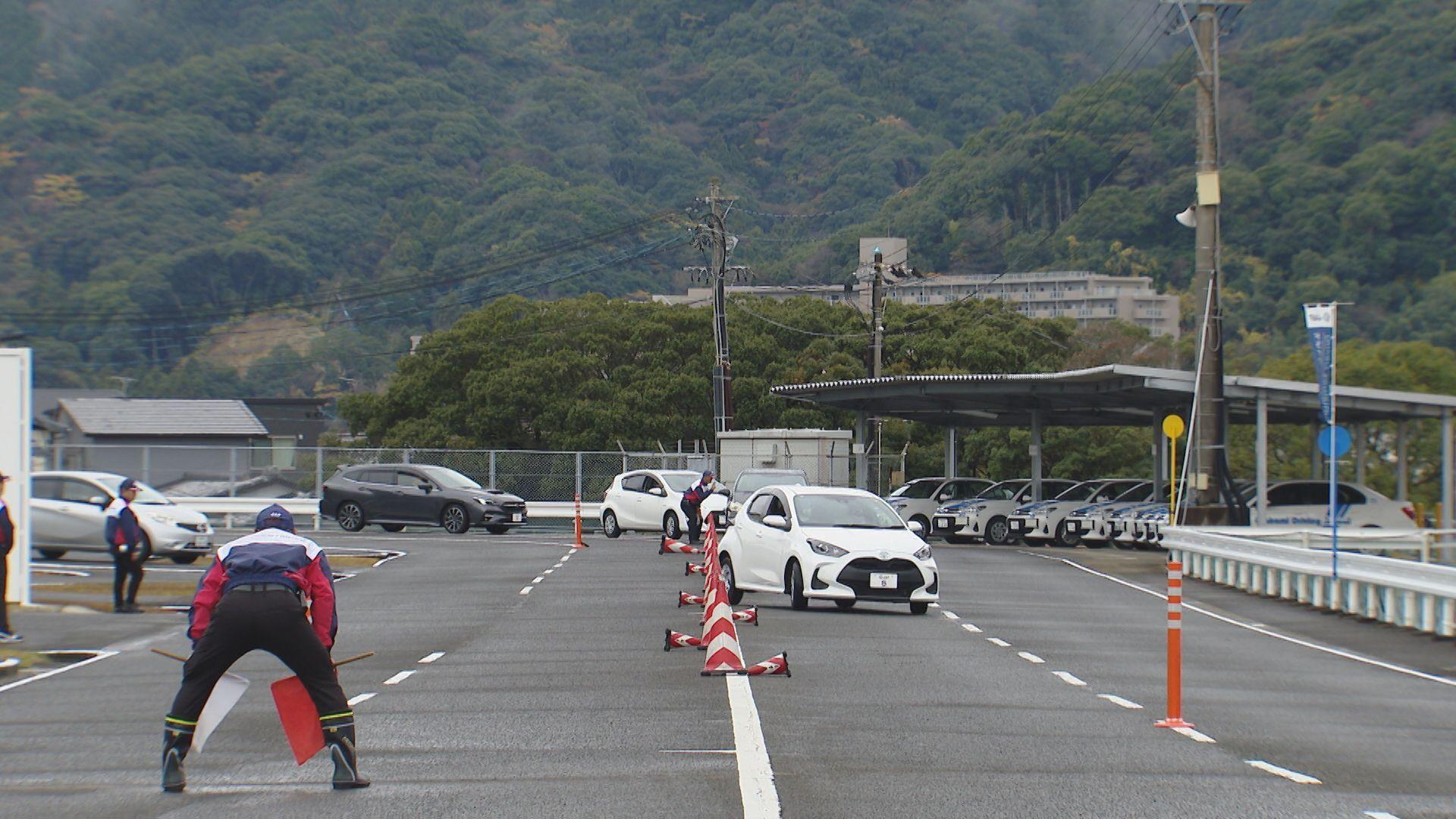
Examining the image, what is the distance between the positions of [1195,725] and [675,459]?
38721mm

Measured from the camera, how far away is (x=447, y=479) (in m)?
39.5

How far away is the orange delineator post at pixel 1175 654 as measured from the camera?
10.9 meters

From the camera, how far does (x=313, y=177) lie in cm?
17288

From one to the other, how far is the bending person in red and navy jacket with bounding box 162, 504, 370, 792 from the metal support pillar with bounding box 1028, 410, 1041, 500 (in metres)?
33.8

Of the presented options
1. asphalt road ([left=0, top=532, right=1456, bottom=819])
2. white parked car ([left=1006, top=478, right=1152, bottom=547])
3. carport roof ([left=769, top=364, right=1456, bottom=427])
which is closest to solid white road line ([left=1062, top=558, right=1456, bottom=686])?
asphalt road ([left=0, top=532, right=1456, bottom=819])

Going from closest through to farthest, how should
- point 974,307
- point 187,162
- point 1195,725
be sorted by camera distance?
point 1195,725 < point 974,307 < point 187,162

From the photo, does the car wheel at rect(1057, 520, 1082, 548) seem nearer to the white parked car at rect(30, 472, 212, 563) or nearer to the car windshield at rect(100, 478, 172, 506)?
the white parked car at rect(30, 472, 212, 563)

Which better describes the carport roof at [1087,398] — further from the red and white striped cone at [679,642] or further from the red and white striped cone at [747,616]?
the red and white striped cone at [679,642]

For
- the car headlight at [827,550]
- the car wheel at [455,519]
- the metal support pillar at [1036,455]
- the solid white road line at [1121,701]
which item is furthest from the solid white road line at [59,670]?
the metal support pillar at [1036,455]

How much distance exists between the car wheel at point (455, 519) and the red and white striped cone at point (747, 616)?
70.5 feet

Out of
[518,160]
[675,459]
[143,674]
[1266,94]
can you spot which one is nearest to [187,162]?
[518,160]

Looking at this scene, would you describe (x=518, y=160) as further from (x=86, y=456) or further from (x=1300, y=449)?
(x=86, y=456)

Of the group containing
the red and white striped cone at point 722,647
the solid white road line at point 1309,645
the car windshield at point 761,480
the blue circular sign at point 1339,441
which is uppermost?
the blue circular sign at point 1339,441

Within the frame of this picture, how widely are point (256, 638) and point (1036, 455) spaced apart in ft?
116
